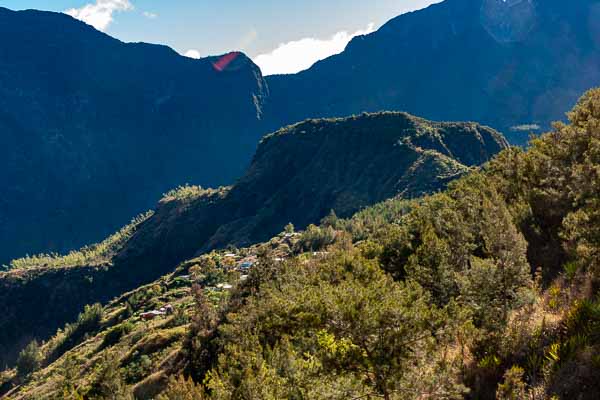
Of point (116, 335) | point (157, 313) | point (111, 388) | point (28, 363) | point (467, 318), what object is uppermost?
point (467, 318)

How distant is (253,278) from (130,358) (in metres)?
40.6

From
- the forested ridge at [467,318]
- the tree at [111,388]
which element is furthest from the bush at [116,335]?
the forested ridge at [467,318]

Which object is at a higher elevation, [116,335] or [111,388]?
[111,388]

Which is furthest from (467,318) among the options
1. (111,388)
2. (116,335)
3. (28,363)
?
(28,363)

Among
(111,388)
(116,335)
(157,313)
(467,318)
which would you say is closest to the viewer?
(467,318)

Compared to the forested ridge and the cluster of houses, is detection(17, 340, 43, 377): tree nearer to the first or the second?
the cluster of houses

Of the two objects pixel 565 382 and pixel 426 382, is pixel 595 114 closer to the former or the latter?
pixel 565 382

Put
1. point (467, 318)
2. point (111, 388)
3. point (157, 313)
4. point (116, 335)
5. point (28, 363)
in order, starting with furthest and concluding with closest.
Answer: point (28, 363) < point (157, 313) < point (116, 335) < point (111, 388) < point (467, 318)

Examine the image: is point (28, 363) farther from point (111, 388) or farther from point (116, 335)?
point (111, 388)

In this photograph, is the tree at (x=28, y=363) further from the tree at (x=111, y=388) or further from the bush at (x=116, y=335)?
the tree at (x=111, y=388)

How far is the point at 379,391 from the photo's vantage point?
17109 millimetres

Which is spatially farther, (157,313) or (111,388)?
(157,313)

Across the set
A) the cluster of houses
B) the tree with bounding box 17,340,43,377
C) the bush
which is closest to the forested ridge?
the bush

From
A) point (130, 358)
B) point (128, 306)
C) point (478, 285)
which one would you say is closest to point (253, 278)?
point (130, 358)
